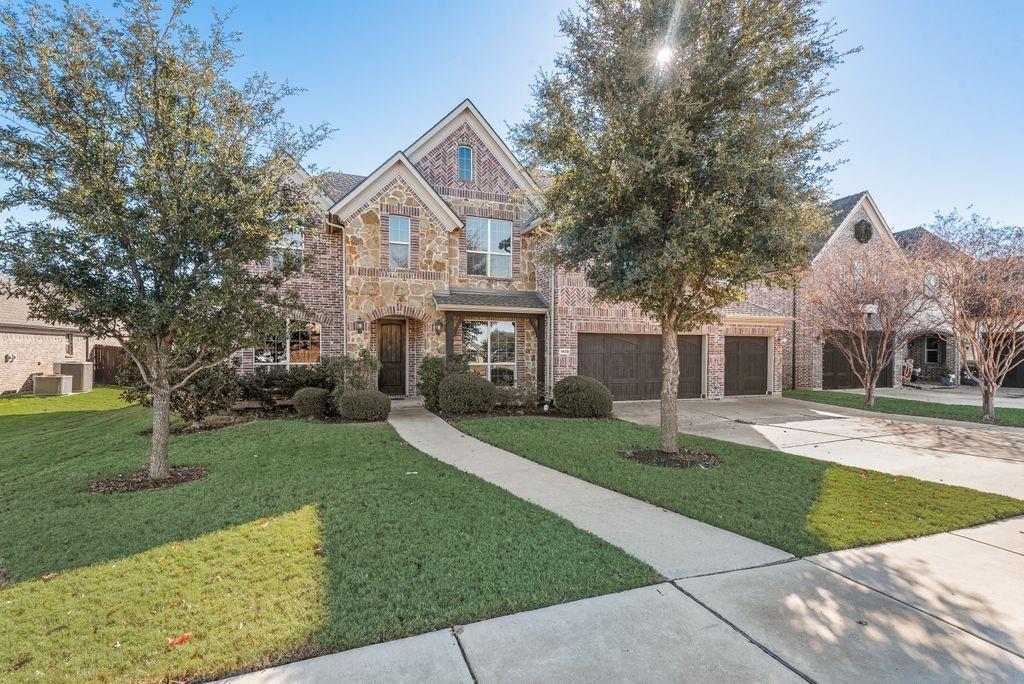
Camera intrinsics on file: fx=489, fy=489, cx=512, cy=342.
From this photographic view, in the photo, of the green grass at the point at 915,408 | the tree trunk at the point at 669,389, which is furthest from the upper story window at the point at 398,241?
the green grass at the point at 915,408

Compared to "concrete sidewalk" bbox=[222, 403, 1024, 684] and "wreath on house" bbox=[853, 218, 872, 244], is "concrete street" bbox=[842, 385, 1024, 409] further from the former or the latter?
"concrete sidewalk" bbox=[222, 403, 1024, 684]

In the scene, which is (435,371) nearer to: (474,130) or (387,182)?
(387,182)

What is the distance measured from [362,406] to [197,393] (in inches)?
128

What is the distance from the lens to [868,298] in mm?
14742

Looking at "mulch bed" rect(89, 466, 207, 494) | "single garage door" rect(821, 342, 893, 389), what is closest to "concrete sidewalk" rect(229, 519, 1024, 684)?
"mulch bed" rect(89, 466, 207, 494)

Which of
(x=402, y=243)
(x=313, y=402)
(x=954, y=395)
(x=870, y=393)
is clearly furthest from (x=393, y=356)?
(x=954, y=395)

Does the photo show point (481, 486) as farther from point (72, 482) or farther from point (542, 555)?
point (72, 482)

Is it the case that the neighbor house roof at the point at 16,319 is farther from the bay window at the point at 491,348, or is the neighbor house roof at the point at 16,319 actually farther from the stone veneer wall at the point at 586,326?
the stone veneer wall at the point at 586,326

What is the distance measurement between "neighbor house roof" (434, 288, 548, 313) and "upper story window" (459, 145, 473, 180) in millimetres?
3818

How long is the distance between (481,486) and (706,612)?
3.44 m

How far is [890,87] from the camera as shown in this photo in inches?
370

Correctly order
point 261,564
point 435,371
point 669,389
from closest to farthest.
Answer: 1. point 261,564
2. point 669,389
3. point 435,371

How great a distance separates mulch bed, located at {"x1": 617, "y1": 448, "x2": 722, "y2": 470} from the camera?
739 centimetres

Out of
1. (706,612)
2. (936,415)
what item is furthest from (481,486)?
(936,415)
